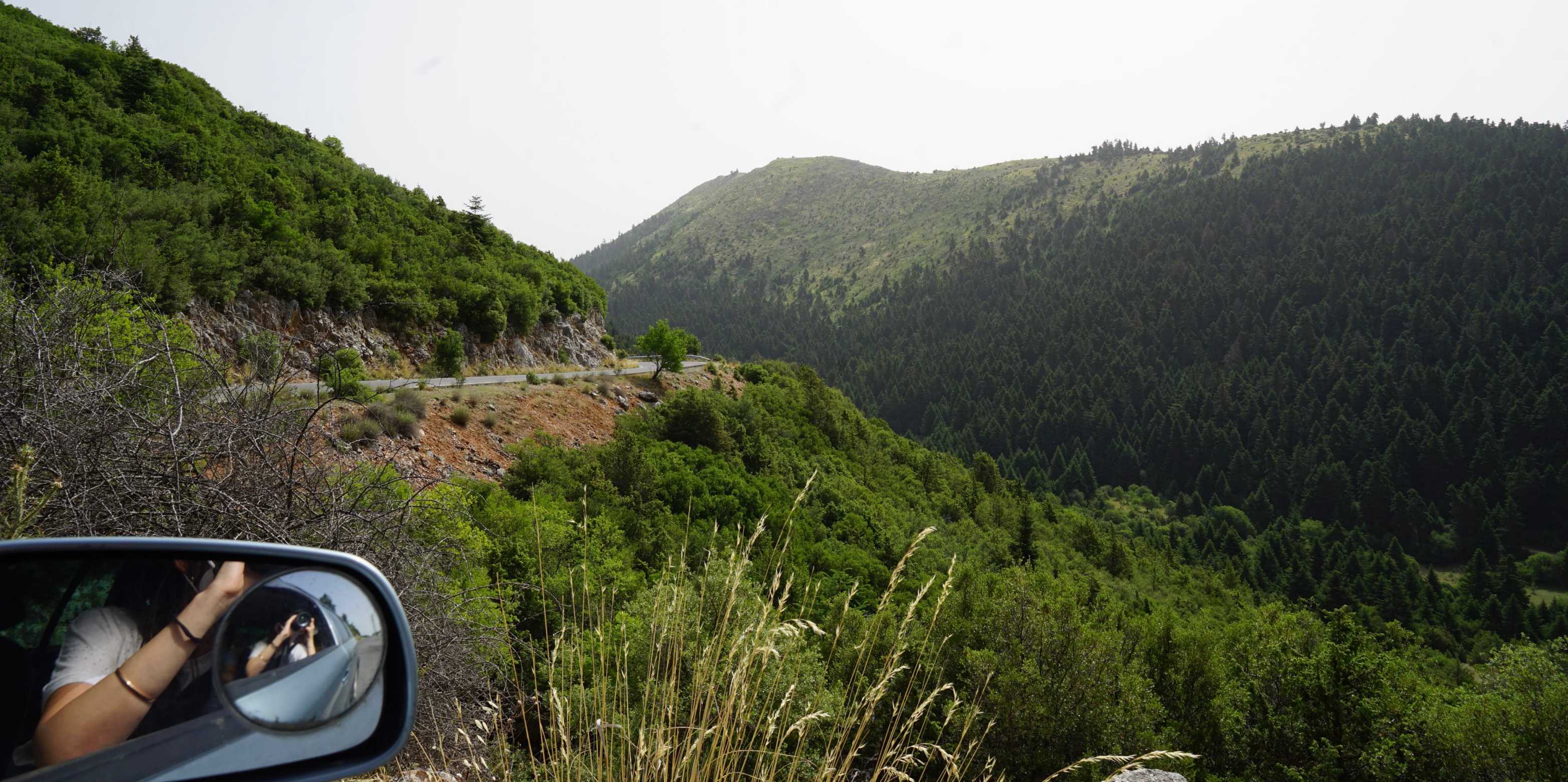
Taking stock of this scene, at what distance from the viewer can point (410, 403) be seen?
48.8ft

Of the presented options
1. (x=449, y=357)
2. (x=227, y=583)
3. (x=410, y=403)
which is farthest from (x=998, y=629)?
(x=227, y=583)

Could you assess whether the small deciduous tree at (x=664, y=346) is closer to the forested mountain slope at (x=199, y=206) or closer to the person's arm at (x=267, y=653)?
the forested mountain slope at (x=199, y=206)

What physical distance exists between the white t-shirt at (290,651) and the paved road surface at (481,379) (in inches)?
493

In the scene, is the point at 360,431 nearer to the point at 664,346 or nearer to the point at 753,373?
the point at 664,346

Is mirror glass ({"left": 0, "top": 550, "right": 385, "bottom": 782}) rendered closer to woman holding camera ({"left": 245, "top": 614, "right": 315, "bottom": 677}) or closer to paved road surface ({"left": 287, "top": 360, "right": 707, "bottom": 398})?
woman holding camera ({"left": 245, "top": 614, "right": 315, "bottom": 677})

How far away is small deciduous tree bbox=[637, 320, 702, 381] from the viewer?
1268 inches

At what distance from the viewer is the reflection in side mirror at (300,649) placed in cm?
122

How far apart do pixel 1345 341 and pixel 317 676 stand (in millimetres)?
154765

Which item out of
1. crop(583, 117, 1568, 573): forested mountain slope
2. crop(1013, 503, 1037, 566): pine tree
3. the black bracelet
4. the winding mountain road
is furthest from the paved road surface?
crop(583, 117, 1568, 573): forested mountain slope

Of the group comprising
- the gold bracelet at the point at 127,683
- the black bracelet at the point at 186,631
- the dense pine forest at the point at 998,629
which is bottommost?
the dense pine forest at the point at 998,629

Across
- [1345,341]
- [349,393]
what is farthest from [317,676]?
[1345,341]

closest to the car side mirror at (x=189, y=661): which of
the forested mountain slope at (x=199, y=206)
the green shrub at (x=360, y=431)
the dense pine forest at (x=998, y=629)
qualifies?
the dense pine forest at (x=998, y=629)

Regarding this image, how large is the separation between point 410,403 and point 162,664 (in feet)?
50.3

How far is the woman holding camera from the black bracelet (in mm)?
95
